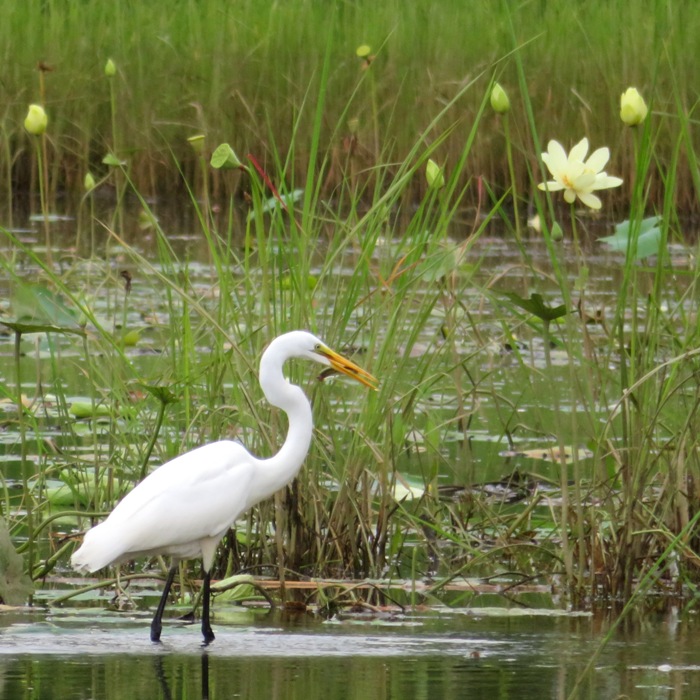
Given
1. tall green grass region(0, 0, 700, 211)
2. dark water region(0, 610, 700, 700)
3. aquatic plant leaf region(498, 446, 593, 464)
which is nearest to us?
dark water region(0, 610, 700, 700)

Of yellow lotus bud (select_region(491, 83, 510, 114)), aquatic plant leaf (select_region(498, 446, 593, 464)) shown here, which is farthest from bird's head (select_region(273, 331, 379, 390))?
aquatic plant leaf (select_region(498, 446, 593, 464))

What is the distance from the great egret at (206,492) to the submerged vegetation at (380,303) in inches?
6.2

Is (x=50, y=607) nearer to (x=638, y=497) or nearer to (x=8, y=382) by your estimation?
(x=638, y=497)

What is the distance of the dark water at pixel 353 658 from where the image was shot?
3.08 meters

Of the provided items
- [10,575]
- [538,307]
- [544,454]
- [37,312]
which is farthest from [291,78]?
[10,575]

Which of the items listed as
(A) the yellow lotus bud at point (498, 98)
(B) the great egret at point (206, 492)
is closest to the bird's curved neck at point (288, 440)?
(B) the great egret at point (206, 492)

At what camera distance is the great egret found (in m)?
3.59

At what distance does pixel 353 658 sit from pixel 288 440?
70 cm

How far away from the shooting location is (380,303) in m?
4.25

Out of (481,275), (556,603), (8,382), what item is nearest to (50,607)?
(556,603)

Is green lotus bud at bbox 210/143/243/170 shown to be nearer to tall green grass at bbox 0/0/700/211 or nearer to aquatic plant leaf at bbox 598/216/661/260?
aquatic plant leaf at bbox 598/216/661/260

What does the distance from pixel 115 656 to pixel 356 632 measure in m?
0.56

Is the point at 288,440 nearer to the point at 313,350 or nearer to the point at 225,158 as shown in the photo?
the point at 313,350

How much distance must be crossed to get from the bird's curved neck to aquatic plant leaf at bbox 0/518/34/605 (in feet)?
1.99
